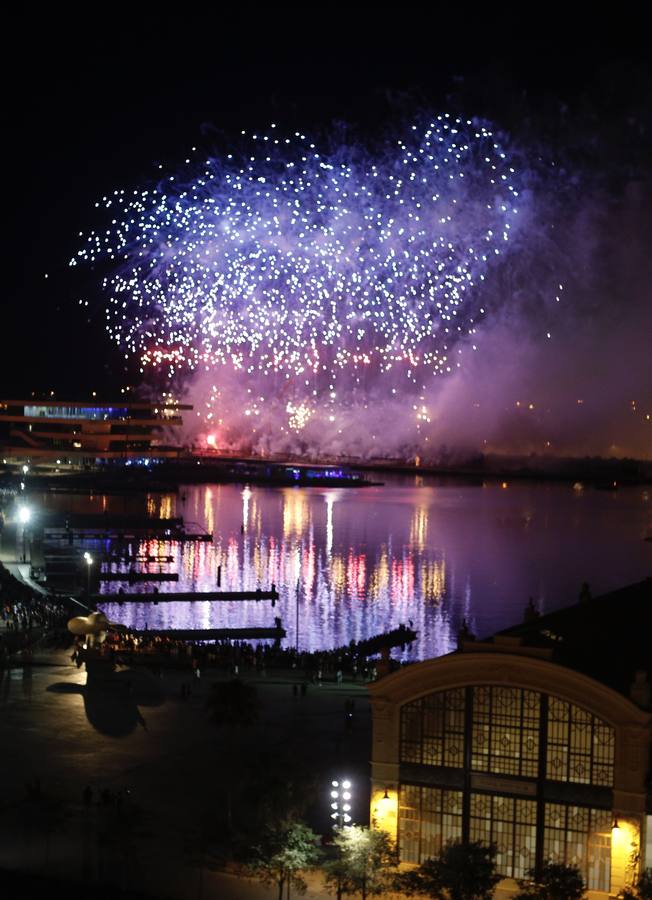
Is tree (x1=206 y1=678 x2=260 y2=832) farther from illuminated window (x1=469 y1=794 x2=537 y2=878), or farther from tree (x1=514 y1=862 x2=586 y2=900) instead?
tree (x1=514 y1=862 x2=586 y2=900)

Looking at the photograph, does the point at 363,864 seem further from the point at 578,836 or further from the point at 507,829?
the point at 578,836

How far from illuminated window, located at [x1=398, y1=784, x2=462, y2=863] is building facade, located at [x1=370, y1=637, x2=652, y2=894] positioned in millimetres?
11

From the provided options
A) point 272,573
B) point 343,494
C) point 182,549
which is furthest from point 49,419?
point 272,573

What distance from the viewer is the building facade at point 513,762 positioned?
1441cm

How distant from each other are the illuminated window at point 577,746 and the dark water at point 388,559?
882 inches

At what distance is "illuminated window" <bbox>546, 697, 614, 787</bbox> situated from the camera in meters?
14.6

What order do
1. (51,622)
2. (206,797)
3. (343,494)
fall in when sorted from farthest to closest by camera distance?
(343,494)
(51,622)
(206,797)

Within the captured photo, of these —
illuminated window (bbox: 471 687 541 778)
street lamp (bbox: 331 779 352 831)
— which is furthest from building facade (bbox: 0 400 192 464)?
illuminated window (bbox: 471 687 541 778)

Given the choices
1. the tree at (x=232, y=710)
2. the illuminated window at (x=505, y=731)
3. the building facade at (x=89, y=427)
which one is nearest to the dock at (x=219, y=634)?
the tree at (x=232, y=710)

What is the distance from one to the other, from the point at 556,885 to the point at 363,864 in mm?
2070

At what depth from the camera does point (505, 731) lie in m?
15.0

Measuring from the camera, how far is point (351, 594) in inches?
1943

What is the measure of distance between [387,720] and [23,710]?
856 centimetres

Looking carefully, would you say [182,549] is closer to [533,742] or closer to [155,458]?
[533,742]
